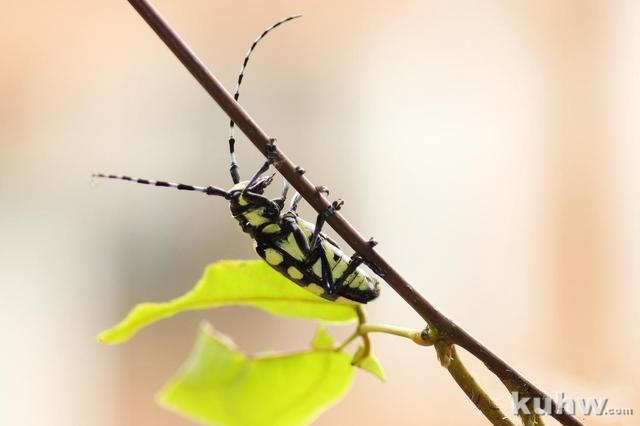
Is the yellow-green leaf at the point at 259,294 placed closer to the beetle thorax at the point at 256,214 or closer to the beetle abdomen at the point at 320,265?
the beetle abdomen at the point at 320,265

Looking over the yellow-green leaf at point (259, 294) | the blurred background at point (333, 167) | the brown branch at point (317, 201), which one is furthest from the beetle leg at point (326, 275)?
the blurred background at point (333, 167)

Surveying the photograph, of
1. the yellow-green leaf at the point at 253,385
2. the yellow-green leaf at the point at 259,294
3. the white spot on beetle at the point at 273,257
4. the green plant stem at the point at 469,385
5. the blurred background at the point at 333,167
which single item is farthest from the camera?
the blurred background at the point at 333,167

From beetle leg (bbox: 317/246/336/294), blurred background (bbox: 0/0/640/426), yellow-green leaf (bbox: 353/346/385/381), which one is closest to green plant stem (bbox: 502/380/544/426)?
yellow-green leaf (bbox: 353/346/385/381)

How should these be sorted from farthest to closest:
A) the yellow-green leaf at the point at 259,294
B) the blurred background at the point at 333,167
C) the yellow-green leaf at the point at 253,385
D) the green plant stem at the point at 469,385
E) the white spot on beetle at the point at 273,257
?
the blurred background at the point at 333,167
the white spot on beetle at the point at 273,257
the yellow-green leaf at the point at 259,294
the green plant stem at the point at 469,385
the yellow-green leaf at the point at 253,385

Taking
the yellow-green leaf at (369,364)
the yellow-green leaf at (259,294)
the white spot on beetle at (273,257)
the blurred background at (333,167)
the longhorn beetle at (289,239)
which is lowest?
the yellow-green leaf at (369,364)

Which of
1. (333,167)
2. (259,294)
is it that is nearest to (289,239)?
(259,294)

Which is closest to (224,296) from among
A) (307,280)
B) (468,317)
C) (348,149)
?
(307,280)

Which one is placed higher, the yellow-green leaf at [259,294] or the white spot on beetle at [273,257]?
the white spot on beetle at [273,257]

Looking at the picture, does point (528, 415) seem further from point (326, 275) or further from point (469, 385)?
point (326, 275)
